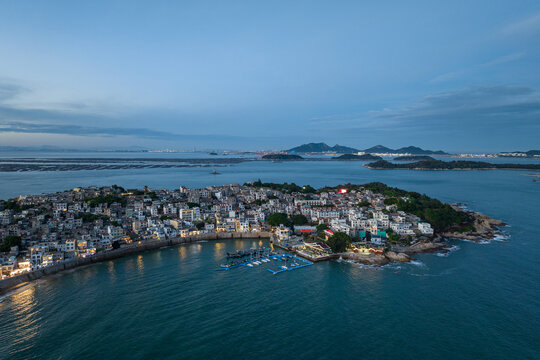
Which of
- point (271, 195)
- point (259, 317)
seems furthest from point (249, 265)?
point (271, 195)

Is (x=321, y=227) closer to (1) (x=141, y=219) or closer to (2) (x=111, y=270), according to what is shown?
(2) (x=111, y=270)

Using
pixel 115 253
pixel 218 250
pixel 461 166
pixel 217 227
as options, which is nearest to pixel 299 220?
pixel 217 227

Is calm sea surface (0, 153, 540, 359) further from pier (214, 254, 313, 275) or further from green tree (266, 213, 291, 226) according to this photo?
green tree (266, 213, 291, 226)

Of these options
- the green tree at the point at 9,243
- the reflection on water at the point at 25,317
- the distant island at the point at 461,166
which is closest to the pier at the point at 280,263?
the reflection on water at the point at 25,317

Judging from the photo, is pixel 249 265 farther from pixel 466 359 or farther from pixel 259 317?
pixel 466 359

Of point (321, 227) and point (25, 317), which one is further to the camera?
point (321, 227)

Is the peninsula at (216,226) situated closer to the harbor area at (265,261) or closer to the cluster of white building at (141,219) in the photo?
the cluster of white building at (141,219)

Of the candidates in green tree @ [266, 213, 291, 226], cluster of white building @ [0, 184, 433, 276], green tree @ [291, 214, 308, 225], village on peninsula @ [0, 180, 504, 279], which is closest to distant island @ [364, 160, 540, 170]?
cluster of white building @ [0, 184, 433, 276]
